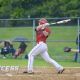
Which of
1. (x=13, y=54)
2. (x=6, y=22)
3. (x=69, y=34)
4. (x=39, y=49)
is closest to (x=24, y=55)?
(x=13, y=54)

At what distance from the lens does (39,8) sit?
45125 millimetres

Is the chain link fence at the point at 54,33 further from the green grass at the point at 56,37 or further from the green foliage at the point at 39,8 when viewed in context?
the green foliage at the point at 39,8

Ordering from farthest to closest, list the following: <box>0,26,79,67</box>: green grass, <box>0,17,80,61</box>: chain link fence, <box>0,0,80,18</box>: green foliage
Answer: <box>0,0,80,18</box>: green foliage, <box>0,26,79,67</box>: green grass, <box>0,17,80,61</box>: chain link fence

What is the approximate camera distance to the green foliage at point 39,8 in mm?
42781

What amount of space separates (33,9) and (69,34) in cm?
1562

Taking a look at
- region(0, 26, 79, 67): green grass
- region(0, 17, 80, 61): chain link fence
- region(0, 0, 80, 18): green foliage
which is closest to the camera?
region(0, 17, 80, 61): chain link fence

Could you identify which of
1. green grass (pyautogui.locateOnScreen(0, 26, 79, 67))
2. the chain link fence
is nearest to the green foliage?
green grass (pyautogui.locateOnScreen(0, 26, 79, 67))

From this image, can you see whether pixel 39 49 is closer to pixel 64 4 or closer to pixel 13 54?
pixel 13 54

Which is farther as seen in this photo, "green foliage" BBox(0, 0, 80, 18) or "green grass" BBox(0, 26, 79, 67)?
"green foliage" BBox(0, 0, 80, 18)

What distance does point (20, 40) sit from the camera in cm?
2705

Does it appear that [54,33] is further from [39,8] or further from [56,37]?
[39,8]

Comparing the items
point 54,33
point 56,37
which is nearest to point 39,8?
point 56,37

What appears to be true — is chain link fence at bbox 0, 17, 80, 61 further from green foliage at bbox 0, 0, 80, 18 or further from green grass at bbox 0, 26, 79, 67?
green foliage at bbox 0, 0, 80, 18

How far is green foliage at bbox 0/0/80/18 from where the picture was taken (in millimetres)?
42781
